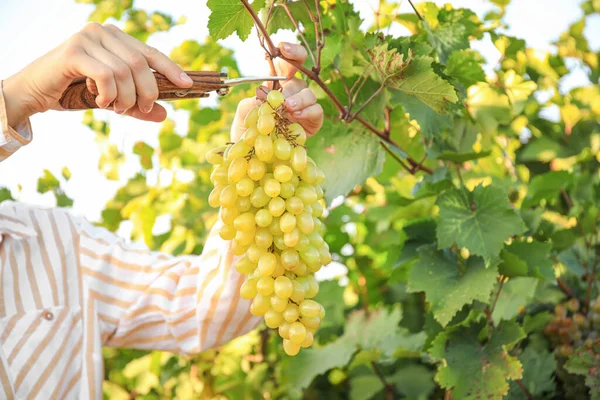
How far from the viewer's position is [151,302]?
111cm

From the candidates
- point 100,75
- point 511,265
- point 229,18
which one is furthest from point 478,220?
point 100,75

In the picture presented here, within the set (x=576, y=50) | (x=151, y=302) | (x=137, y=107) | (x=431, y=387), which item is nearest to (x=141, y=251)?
(x=151, y=302)

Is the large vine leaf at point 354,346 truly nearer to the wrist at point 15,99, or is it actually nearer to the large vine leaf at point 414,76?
the large vine leaf at point 414,76

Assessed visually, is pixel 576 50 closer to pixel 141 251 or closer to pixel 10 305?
pixel 141 251

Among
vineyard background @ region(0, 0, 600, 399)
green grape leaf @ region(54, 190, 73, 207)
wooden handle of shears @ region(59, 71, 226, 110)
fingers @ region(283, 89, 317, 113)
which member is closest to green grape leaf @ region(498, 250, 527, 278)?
vineyard background @ region(0, 0, 600, 399)

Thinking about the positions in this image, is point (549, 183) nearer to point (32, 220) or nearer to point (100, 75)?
point (100, 75)

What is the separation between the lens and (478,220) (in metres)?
0.91

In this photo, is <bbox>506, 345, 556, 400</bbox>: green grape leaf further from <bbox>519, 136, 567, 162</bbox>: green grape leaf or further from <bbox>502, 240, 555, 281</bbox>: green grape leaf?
<bbox>519, 136, 567, 162</bbox>: green grape leaf

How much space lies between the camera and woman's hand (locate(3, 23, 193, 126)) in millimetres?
683

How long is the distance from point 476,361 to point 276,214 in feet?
1.47

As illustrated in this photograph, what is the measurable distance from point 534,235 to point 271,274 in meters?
0.54

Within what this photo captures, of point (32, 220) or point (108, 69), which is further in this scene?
point (32, 220)

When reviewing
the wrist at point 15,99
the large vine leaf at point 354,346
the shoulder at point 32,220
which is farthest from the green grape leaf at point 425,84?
the shoulder at point 32,220

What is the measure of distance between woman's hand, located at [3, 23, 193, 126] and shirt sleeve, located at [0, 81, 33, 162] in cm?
5
